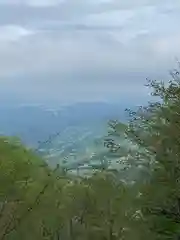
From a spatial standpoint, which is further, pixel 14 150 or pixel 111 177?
pixel 111 177

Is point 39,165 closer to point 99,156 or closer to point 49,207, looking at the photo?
point 49,207

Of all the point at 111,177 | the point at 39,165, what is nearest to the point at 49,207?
the point at 39,165

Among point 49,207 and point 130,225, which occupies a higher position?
point 49,207

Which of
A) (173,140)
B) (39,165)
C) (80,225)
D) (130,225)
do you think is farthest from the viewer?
(80,225)

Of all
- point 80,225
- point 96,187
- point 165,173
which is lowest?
point 80,225

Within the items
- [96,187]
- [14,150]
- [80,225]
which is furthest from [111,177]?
[14,150]

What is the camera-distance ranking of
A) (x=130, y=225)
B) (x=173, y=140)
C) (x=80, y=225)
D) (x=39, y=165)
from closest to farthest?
(x=173, y=140) → (x=39, y=165) → (x=130, y=225) → (x=80, y=225)

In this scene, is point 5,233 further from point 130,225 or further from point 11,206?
point 130,225
